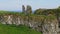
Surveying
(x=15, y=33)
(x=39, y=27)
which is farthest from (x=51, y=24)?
(x=15, y=33)

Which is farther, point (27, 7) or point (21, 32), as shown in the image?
point (27, 7)

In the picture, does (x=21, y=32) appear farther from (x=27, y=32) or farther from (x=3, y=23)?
(x=3, y=23)

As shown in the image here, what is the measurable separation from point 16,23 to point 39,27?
5.47 feet

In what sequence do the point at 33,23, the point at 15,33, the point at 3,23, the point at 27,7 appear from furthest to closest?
1. the point at 27,7
2. the point at 33,23
3. the point at 3,23
4. the point at 15,33

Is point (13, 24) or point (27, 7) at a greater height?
point (27, 7)

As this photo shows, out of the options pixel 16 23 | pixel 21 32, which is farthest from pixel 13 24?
pixel 21 32

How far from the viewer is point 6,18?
13.0m

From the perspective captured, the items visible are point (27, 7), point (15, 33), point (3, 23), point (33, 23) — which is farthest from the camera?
point (27, 7)

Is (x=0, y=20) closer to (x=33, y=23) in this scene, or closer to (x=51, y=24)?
(x=33, y=23)

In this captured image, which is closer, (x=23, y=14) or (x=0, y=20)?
(x=0, y=20)

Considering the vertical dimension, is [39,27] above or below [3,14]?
below

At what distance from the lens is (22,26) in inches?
506

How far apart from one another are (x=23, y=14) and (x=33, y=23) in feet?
3.32

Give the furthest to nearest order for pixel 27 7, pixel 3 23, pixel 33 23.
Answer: pixel 27 7 → pixel 33 23 → pixel 3 23
